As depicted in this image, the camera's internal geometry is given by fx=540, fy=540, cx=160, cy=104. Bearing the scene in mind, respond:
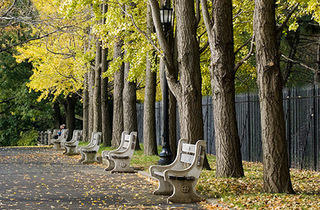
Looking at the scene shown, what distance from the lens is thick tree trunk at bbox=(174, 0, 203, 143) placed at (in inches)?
553

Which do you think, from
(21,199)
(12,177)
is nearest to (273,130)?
(21,199)

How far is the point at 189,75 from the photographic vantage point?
14.2 metres

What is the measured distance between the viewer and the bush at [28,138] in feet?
152

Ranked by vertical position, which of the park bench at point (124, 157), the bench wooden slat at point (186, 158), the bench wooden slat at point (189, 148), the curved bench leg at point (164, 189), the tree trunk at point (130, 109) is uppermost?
the tree trunk at point (130, 109)

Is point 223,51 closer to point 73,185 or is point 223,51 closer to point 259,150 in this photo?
point 73,185

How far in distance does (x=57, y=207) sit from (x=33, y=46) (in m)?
28.0

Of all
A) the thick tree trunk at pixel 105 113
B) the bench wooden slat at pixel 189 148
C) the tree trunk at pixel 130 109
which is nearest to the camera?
the bench wooden slat at pixel 189 148

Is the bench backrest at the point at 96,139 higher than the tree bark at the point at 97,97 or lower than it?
lower

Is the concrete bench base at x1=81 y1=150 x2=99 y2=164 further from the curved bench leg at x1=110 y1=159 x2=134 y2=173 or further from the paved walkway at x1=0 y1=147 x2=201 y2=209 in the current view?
the curved bench leg at x1=110 y1=159 x2=134 y2=173

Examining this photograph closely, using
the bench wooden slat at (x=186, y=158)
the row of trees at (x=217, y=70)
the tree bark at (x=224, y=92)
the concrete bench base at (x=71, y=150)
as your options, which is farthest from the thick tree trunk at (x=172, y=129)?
the concrete bench base at (x=71, y=150)

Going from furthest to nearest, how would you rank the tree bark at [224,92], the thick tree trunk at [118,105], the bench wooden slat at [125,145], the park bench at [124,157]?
the thick tree trunk at [118,105], the bench wooden slat at [125,145], the park bench at [124,157], the tree bark at [224,92]

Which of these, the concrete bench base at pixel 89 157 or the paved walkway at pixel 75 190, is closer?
the paved walkway at pixel 75 190

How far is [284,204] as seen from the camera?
880 cm

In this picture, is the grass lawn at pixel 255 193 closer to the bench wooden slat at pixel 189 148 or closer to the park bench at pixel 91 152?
the bench wooden slat at pixel 189 148
